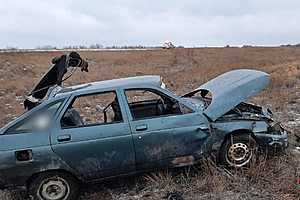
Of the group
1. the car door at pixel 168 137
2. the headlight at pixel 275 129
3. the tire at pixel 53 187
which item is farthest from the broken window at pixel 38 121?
the headlight at pixel 275 129

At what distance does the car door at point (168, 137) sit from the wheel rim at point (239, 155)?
0.43 meters

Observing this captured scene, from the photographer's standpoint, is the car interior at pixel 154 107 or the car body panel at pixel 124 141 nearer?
the car body panel at pixel 124 141

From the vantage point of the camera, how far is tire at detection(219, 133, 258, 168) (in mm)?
5512

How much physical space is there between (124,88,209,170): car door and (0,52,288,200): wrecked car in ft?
0.04

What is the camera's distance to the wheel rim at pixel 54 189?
204 inches

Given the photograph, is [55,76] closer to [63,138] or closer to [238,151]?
[63,138]

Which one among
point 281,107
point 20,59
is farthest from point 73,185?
point 20,59

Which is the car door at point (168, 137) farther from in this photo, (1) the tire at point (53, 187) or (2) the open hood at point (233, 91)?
(1) the tire at point (53, 187)

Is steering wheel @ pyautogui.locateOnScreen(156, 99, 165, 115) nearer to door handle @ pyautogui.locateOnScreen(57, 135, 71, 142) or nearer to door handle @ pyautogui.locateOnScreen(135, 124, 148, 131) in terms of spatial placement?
door handle @ pyautogui.locateOnScreen(135, 124, 148, 131)

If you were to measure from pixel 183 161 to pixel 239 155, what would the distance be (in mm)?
792

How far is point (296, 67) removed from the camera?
20125 mm

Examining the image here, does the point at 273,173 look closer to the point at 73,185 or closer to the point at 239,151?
the point at 239,151

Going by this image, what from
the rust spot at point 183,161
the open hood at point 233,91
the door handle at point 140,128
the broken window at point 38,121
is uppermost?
the open hood at point 233,91

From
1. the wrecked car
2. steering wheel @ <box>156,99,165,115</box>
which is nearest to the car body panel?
the wrecked car
